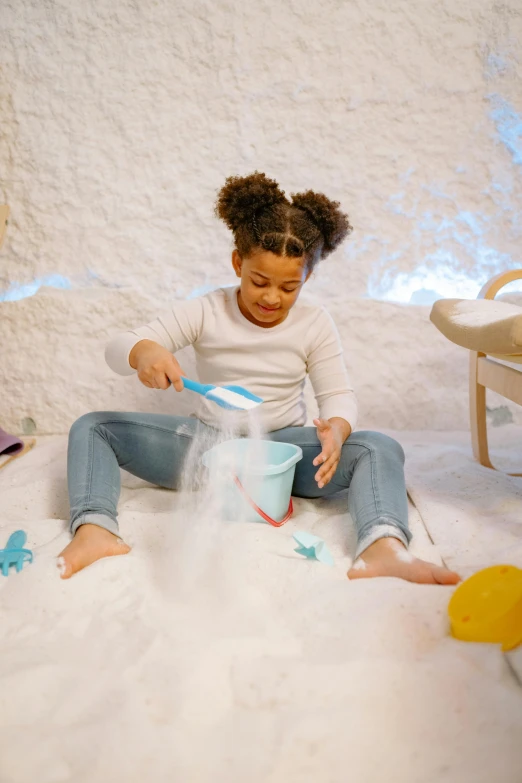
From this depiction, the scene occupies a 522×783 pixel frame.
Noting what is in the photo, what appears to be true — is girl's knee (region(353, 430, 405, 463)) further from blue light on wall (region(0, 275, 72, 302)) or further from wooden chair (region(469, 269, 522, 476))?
blue light on wall (region(0, 275, 72, 302))

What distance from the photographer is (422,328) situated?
74.6 inches

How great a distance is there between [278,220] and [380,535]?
1.92 ft

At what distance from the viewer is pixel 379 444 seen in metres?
1.19

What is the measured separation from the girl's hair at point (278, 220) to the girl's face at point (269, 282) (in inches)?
0.7

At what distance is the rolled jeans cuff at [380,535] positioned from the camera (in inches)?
40.3

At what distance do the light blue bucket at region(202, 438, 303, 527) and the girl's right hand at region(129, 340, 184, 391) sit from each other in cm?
14

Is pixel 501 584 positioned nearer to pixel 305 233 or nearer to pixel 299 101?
pixel 305 233

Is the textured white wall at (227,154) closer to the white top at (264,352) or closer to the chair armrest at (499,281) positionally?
the chair armrest at (499,281)

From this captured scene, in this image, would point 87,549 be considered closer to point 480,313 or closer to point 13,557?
point 13,557

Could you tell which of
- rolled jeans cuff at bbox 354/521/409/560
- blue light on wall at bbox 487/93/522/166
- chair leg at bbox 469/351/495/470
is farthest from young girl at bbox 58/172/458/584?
blue light on wall at bbox 487/93/522/166

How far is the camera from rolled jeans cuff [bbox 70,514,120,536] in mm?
1072

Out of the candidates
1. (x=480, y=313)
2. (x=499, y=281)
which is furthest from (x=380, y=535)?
(x=499, y=281)

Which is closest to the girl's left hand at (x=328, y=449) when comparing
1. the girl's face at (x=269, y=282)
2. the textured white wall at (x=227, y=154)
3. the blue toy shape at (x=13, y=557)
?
the girl's face at (x=269, y=282)

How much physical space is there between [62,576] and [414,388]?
123cm
